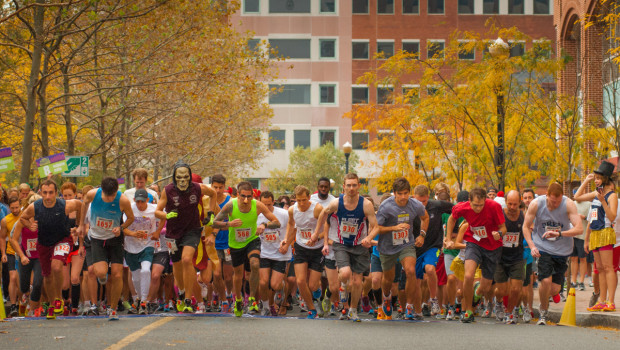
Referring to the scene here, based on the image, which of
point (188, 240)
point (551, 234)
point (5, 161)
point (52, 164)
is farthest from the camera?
point (52, 164)

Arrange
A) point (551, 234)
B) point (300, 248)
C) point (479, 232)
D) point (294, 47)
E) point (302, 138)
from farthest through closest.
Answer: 1. point (302, 138)
2. point (294, 47)
3. point (300, 248)
4. point (479, 232)
5. point (551, 234)

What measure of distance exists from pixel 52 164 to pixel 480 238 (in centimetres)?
1285

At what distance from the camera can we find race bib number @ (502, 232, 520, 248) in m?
14.0

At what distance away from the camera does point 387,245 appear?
13.8m

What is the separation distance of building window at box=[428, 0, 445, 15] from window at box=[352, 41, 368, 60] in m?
4.90

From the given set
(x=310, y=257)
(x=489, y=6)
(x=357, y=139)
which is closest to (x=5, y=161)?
(x=310, y=257)

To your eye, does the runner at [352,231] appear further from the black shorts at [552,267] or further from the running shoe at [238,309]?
the black shorts at [552,267]

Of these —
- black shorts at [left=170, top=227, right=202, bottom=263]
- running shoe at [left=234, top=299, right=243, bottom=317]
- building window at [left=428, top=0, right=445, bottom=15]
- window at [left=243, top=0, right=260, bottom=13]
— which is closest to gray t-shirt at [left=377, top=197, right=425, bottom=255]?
running shoe at [left=234, top=299, right=243, bottom=317]

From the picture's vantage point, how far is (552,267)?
1393cm

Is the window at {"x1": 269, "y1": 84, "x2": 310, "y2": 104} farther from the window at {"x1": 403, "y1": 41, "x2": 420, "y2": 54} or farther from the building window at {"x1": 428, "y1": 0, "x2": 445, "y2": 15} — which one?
the building window at {"x1": 428, "y1": 0, "x2": 445, "y2": 15}

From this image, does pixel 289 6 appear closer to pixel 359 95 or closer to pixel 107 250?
pixel 359 95

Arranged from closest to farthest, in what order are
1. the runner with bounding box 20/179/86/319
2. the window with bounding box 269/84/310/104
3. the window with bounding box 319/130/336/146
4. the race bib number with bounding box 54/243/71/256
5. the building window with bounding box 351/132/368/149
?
the runner with bounding box 20/179/86/319
the race bib number with bounding box 54/243/71/256
the window with bounding box 269/84/310/104
the window with bounding box 319/130/336/146
the building window with bounding box 351/132/368/149

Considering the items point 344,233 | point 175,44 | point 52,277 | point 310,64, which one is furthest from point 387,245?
point 310,64

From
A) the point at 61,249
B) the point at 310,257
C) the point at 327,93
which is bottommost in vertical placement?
the point at 310,257
